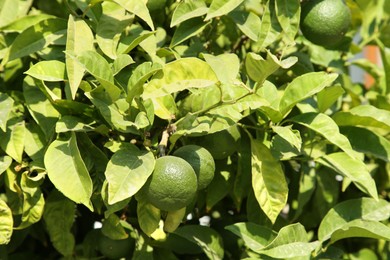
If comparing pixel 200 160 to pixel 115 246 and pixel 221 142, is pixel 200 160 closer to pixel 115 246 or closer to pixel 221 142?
pixel 221 142

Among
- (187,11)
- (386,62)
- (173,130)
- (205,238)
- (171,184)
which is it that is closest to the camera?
(171,184)

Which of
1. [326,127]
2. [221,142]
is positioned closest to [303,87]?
[326,127]

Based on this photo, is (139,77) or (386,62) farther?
(386,62)

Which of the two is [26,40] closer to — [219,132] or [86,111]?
[86,111]

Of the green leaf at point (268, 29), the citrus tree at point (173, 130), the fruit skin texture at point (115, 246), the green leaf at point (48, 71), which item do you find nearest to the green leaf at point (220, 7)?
the citrus tree at point (173, 130)

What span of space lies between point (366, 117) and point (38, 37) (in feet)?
2.38

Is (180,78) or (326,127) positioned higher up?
(180,78)

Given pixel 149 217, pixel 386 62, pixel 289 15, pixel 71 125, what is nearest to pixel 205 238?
pixel 149 217

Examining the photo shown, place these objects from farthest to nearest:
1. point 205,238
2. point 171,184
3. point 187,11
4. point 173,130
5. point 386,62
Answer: point 386,62 → point 205,238 → point 187,11 → point 173,130 → point 171,184

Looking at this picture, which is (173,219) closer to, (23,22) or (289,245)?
(289,245)

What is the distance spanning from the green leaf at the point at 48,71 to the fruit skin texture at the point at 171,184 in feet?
0.87

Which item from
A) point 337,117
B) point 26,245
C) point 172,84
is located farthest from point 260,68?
point 26,245

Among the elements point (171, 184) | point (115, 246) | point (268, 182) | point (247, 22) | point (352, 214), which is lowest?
point (115, 246)

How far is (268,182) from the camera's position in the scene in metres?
1.41
